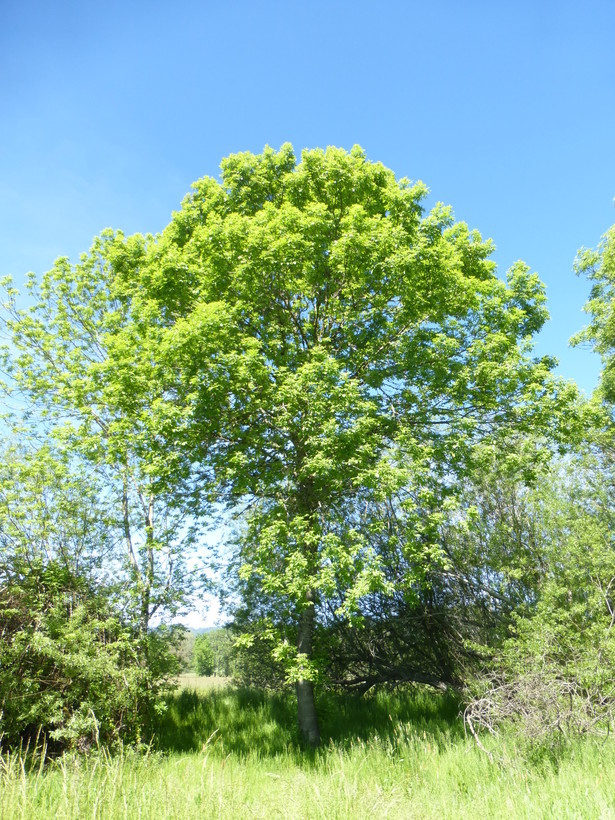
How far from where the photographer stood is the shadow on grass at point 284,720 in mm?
9992

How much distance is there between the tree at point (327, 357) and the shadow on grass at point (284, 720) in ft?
3.48

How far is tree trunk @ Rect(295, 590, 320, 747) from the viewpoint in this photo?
10117 millimetres

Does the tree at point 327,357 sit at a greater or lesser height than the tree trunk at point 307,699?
greater

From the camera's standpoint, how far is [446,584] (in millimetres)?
13102

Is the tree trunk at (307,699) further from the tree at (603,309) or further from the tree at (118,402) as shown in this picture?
the tree at (603,309)

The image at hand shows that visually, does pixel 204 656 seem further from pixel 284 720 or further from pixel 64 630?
pixel 64 630

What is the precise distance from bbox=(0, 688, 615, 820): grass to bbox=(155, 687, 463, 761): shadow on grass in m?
0.05

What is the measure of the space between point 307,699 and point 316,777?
12.2ft

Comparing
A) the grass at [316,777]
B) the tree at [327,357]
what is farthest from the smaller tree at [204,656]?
the tree at [327,357]

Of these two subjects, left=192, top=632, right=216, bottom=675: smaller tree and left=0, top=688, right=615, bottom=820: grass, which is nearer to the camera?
left=0, top=688, right=615, bottom=820: grass

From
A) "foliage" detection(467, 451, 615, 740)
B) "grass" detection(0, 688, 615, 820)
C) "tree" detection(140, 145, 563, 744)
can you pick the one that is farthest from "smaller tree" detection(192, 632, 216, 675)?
"foliage" detection(467, 451, 615, 740)

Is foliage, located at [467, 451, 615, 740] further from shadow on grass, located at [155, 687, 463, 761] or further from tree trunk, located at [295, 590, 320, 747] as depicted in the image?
tree trunk, located at [295, 590, 320, 747]

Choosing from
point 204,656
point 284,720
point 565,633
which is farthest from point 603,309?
point 204,656

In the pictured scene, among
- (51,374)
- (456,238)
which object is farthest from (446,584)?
(51,374)
